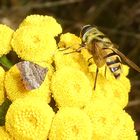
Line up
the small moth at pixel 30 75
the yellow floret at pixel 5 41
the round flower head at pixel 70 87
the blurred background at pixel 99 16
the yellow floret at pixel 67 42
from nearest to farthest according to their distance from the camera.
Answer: the small moth at pixel 30 75 → the round flower head at pixel 70 87 → the yellow floret at pixel 5 41 → the yellow floret at pixel 67 42 → the blurred background at pixel 99 16

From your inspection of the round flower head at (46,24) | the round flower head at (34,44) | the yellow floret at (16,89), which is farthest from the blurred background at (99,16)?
the yellow floret at (16,89)

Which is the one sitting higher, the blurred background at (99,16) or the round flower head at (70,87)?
the blurred background at (99,16)

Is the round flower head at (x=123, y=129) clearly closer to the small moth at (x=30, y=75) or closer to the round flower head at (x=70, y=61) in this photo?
the round flower head at (x=70, y=61)

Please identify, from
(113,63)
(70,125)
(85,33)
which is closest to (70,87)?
(70,125)

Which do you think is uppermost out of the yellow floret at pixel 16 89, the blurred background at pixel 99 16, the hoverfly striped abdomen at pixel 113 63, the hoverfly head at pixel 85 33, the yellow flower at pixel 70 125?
the blurred background at pixel 99 16

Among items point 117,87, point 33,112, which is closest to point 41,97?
point 33,112

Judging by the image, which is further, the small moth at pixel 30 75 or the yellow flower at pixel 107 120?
the yellow flower at pixel 107 120

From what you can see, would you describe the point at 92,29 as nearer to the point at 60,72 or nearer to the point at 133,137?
the point at 60,72

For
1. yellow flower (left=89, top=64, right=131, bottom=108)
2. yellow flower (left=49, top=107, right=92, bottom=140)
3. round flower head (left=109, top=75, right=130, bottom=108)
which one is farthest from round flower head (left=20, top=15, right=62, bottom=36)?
yellow flower (left=49, top=107, right=92, bottom=140)
